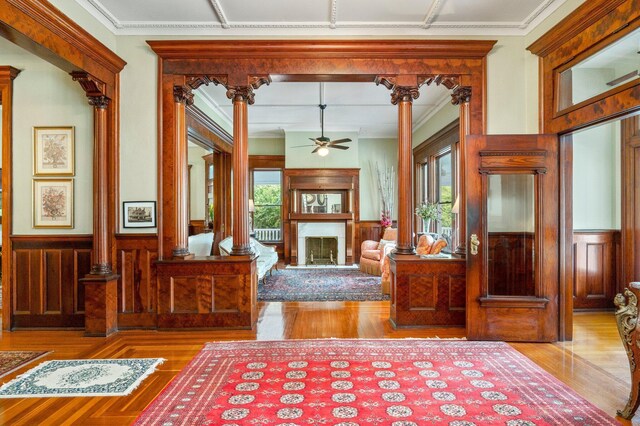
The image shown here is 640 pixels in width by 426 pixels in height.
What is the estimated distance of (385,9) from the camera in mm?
3695

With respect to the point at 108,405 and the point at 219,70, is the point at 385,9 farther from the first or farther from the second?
the point at 108,405

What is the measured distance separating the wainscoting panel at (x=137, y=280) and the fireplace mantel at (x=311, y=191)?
4.85 m

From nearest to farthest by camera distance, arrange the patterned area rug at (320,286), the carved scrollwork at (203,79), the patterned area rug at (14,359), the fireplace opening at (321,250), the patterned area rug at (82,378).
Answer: the patterned area rug at (82,378) < the patterned area rug at (14,359) < the carved scrollwork at (203,79) < the patterned area rug at (320,286) < the fireplace opening at (321,250)

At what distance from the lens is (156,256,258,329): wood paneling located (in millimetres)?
3920

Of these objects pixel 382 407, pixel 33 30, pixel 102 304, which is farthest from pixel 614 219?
pixel 33 30

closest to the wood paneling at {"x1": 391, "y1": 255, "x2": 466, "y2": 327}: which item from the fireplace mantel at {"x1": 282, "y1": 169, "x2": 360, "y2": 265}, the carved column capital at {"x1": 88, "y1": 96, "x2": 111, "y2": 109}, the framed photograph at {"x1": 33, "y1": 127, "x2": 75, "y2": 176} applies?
the carved column capital at {"x1": 88, "y1": 96, "x2": 111, "y2": 109}

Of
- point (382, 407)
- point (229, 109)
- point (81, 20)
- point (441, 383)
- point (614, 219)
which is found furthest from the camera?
point (229, 109)

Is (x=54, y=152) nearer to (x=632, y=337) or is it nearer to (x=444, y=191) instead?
(x=632, y=337)

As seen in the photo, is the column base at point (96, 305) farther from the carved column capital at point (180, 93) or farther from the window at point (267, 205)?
the window at point (267, 205)

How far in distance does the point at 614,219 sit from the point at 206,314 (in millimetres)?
5302

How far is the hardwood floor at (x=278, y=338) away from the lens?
93.2 inches

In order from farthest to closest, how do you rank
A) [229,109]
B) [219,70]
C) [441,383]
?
[229,109], [219,70], [441,383]

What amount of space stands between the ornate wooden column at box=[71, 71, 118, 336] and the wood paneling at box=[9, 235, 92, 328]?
11.7 inches

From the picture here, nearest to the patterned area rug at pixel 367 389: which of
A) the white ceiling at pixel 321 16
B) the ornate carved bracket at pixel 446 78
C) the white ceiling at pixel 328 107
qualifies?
the ornate carved bracket at pixel 446 78
